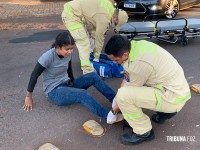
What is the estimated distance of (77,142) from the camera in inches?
136

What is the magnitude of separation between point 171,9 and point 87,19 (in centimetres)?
494

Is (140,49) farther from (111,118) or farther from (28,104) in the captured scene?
(28,104)

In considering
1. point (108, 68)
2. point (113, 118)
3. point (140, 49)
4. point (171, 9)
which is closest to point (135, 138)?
point (113, 118)

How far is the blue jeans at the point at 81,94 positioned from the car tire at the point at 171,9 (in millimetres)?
5586

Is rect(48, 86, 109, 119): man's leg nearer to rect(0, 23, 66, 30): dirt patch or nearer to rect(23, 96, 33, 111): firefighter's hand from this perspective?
rect(23, 96, 33, 111): firefighter's hand

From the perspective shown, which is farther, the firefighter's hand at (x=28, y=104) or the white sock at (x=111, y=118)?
the firefighter's hand at (x=28, y=104)

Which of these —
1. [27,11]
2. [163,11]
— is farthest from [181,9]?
[27,11]

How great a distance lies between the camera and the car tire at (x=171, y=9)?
8914 millimetres

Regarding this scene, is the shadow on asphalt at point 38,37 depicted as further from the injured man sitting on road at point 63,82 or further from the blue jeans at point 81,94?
the blue jeans at point 81,94

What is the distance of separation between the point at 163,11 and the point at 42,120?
6.12 m

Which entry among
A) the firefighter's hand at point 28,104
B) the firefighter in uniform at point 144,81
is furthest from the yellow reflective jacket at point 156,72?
the firefighter's hand at point 28,104

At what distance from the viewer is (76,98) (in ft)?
12.5

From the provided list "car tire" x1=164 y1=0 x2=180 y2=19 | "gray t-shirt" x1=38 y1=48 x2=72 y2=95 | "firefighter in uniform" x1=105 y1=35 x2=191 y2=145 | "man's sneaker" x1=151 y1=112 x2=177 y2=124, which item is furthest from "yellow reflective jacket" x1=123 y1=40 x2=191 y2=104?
"car tire" x1=164 y1=0 x2=180 y2=19

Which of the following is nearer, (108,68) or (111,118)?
(111,118)
